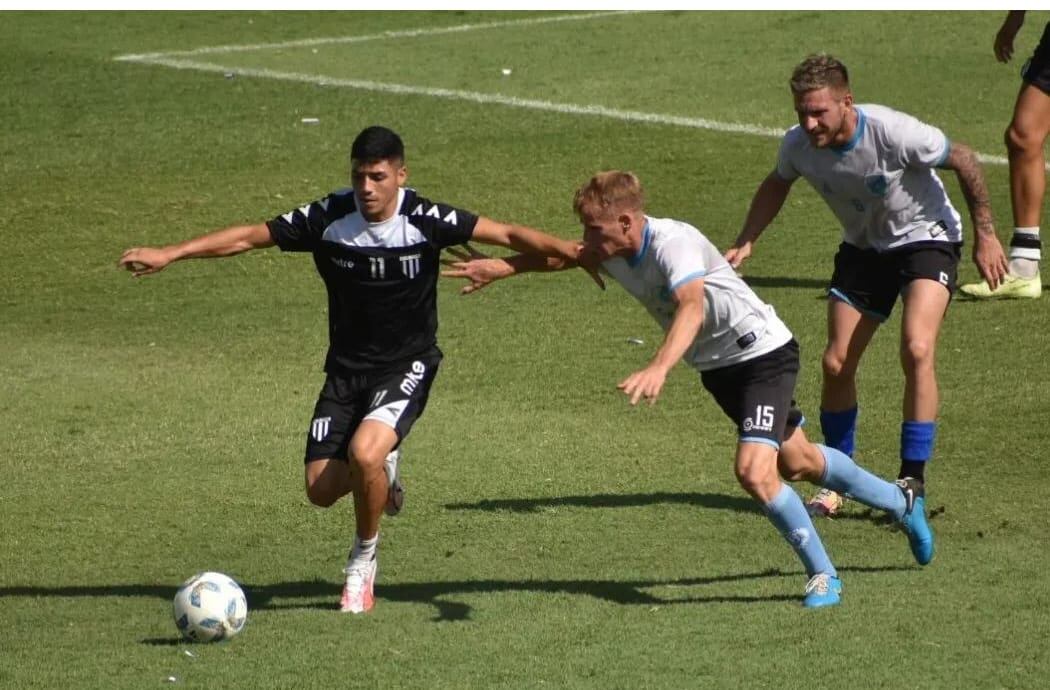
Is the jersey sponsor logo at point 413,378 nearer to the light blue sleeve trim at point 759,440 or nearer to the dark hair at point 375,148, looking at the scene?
the dark hair at point 375,148

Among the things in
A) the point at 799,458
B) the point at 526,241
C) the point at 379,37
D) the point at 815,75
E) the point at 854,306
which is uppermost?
the point at 815,75

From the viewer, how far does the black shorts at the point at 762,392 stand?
8336 millimetres

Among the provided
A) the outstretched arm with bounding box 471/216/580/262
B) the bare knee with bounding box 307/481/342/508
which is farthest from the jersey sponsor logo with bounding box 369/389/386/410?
the outstretched arm with bounding box 471/216/580/262

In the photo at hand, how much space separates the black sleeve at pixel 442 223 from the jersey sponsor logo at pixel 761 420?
4.90 ft

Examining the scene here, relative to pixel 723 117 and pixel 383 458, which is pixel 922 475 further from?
pixel 723 117

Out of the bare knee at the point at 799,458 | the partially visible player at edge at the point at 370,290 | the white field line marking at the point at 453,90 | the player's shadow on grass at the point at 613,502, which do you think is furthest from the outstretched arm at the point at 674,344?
the white field line marking at the point at 453,90

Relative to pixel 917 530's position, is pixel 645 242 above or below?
above

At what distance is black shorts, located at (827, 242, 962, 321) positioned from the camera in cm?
955

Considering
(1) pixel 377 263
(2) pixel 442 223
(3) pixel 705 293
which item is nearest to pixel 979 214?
(3) pixel 705 293

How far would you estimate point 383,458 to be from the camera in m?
8.47

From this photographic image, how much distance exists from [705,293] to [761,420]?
0.60 m

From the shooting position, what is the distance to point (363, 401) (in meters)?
8.80

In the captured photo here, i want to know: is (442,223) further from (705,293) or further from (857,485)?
(857,485)

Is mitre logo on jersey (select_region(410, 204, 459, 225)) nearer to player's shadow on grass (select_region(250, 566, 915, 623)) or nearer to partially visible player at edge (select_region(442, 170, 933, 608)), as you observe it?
partially visible player at edge (select_region(442, 170, 933, 608))
